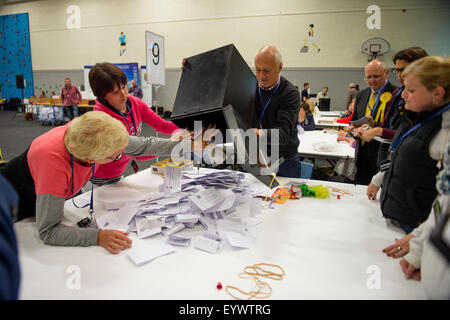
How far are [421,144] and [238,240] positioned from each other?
2.57 feet

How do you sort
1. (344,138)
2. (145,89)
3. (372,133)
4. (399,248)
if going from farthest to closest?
(145,89)
(344,138)
(372,133)
(399,248)

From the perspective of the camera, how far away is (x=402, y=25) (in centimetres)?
797

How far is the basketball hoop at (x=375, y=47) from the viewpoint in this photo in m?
8.12

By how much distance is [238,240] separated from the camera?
1.10 metres

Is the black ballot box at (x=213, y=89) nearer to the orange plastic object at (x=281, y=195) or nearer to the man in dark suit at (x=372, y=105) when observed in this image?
the orange plastic object at (x=281, y=195)

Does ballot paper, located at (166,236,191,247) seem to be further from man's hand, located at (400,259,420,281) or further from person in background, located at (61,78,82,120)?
person in background, located at (61,78,82,120)

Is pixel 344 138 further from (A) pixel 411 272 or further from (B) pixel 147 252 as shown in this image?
(B) pixel 147 252

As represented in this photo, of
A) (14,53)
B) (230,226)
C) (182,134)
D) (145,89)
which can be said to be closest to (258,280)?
(230,226)

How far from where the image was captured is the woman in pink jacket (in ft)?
5.15

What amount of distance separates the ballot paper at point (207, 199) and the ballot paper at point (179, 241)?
0.19m

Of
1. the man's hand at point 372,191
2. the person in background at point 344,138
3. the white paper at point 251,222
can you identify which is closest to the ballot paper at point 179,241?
the white paper at point 251,222

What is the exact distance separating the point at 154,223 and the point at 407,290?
3.09 ft

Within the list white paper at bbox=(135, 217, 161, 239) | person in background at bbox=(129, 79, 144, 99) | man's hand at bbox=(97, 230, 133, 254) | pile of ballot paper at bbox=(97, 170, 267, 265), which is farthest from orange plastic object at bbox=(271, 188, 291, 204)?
person in background at bbox=(129, 79, 144, 99)

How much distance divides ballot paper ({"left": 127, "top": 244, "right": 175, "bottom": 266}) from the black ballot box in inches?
22.6
